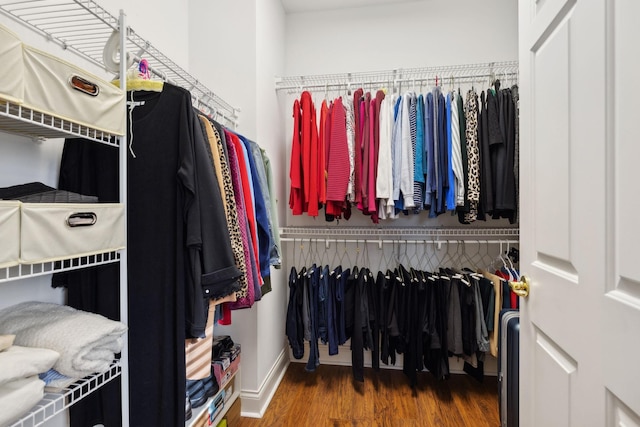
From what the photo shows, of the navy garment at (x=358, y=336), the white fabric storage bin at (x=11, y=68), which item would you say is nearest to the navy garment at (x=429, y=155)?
the navy garment at (x=358, y=336)

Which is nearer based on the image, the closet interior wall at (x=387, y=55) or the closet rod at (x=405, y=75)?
the closet rod at (x=405, y=75)

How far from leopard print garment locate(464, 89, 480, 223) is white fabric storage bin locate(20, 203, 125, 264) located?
1808 millimetres

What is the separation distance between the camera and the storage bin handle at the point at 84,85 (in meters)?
0.68

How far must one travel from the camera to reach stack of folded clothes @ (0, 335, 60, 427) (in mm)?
542

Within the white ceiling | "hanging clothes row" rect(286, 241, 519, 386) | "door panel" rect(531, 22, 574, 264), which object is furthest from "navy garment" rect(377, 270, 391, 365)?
the white ceiling

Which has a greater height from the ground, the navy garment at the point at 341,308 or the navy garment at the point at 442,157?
the navy garment at the point at 442,157

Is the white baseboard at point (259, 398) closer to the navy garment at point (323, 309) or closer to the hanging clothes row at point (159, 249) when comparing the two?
the navy garment at point (323, 309)

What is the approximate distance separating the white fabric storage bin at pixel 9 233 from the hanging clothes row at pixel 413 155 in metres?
1.46

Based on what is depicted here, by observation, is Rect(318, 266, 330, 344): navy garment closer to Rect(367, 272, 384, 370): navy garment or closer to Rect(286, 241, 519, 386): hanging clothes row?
Rect(286, 241, 519, 386): hanging clothes row

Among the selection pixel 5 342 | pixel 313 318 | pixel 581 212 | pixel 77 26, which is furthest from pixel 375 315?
pixel 77 26

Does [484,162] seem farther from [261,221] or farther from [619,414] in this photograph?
[619,414]

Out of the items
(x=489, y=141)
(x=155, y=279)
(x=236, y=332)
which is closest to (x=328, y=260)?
(x=236, y=332)

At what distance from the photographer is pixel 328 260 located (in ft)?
8.06

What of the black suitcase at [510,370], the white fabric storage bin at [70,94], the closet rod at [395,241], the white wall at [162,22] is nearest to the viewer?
the white fabric storage bin at [70,94]
